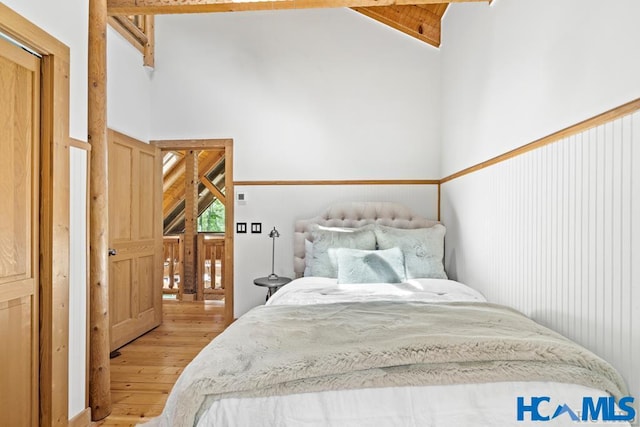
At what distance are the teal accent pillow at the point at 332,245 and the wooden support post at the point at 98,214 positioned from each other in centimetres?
145

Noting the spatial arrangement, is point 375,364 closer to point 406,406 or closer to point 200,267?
point 406,406

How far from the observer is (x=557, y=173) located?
182 cm

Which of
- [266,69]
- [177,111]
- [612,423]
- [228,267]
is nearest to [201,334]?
[228,267]

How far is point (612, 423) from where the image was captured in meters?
1.19

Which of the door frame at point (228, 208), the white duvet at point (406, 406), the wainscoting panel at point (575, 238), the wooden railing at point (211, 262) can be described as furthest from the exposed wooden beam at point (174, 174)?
the white duvet at point (406, 406)

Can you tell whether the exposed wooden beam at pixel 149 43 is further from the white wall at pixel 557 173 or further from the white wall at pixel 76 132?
the white wall at pixel 557 173

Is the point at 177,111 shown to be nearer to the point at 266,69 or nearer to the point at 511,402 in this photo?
the point at 266,69

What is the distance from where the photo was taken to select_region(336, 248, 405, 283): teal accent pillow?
8.91 feet

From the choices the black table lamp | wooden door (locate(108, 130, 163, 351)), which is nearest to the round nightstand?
the black table lamp

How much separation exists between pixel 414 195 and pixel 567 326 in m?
2.18

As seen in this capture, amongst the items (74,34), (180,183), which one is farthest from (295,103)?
(180,183)

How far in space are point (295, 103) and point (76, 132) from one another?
2.15 m

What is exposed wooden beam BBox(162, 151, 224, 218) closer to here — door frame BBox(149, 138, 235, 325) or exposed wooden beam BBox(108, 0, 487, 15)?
door frame BBox(149, 138, 235, 325)

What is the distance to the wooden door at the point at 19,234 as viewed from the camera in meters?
1.72
